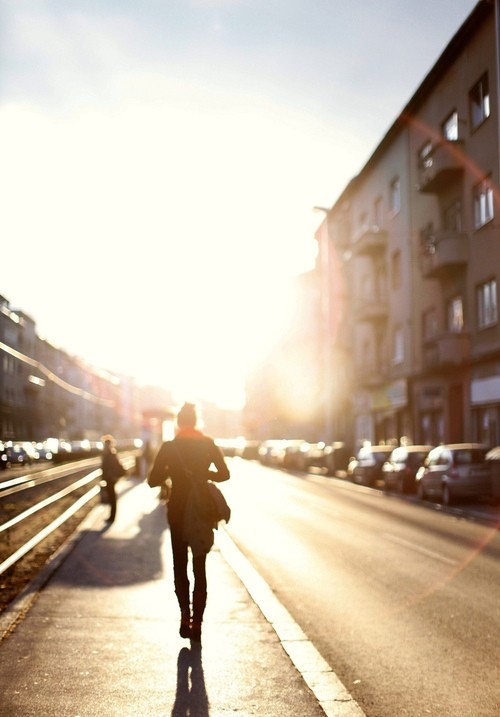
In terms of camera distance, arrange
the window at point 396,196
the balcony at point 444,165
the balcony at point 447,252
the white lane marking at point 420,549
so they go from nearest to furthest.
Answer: the white lane marking at point 420,549 → the balcony at point 447,252 → the balcony at point 444,165 → the window at point 396,196

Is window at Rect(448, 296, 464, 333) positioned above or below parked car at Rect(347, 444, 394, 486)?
above

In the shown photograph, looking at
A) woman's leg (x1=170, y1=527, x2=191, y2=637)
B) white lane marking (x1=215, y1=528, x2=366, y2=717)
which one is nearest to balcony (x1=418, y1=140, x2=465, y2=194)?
white lane marking (x1=215, y1=528, x2=366, y2=717)

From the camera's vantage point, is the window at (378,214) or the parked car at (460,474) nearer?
the parked car at (460,474)

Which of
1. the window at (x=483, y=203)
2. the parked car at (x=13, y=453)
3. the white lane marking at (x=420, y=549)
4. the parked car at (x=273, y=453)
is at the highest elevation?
the window at (x=483, y=203)

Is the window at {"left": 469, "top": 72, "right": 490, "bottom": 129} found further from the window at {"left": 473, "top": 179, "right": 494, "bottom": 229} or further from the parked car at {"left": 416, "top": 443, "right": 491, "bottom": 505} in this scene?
the parked car at {"left": 416, "top": 443, "right": 491, "bottom": 505}

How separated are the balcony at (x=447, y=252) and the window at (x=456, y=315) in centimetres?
106

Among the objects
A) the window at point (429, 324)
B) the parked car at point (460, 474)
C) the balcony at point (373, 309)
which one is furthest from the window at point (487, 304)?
the balcony at point (373, 309)

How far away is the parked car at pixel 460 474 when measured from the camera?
71.9 feet

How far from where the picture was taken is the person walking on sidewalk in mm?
6699

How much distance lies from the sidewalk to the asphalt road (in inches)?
13.2

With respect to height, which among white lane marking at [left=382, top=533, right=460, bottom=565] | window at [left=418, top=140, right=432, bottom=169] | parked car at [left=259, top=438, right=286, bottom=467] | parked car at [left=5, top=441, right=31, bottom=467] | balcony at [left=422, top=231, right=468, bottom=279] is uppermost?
window at [left=418, top=140, right=432, bottom=169]

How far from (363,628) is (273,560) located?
4.60 meters

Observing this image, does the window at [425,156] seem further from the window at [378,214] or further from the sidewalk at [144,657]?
the sidewalk at [144,657]

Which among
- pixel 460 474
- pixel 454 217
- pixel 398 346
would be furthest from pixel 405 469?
pixel 398 346
